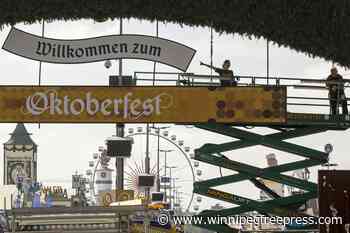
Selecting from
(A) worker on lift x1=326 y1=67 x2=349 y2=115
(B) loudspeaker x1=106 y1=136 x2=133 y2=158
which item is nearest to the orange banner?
(A) worker on lift x1=326 y1=67 x2=349 y2=115

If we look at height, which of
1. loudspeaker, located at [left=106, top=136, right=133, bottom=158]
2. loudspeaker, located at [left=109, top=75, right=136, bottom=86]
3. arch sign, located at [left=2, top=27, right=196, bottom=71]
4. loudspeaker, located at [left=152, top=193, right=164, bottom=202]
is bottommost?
loudspeaker, located at [left=152, top=193, right=164, bottom=202]

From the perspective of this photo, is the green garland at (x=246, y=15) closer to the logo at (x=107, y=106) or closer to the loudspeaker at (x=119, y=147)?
the logo at (x=107, y=106)

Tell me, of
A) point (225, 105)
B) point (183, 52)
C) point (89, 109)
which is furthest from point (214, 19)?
point (89, 109)

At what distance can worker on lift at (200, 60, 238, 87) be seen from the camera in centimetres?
2244

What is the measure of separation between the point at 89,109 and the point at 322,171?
270 inches

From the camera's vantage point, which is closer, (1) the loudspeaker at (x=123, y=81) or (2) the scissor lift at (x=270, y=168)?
(2) the scissor lift at (x=270, y=168)

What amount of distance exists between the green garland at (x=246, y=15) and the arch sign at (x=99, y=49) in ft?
2.99

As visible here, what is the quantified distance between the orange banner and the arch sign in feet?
4.15

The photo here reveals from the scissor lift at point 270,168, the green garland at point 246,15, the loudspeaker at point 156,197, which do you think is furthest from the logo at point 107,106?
the loudspeaker at point 156,197

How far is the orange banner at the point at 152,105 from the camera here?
860 inches

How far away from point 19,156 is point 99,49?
12040cm

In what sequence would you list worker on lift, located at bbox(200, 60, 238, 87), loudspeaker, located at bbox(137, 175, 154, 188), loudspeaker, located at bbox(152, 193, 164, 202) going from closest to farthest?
1. worker on lift, located at bbox(200, 60, 238, 87)
2. loudspeaker, located at bbox(137, 175, 154, 188)
3. loudspeaker, located at bbox(152, 193, 164, 202)

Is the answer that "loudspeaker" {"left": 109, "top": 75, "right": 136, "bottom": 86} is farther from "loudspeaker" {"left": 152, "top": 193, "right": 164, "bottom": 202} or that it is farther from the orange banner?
"loudspeaker" {"left": 152, "top": 193, "right": 164, "bottom": 202}

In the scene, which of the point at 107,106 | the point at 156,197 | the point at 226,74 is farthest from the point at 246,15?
the point at 156,197
